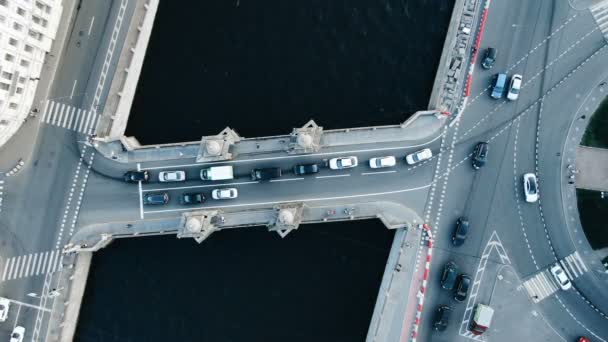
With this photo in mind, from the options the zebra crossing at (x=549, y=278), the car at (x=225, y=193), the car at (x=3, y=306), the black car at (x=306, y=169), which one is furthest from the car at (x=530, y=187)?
the car at (x=3, y=306)

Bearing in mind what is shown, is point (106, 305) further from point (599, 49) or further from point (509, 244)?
point (599, 49)

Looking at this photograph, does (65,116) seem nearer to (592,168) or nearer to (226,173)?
(226,173)

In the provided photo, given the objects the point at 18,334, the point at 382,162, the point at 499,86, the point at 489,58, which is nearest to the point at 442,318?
the point at 382,162

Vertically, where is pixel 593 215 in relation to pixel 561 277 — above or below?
above

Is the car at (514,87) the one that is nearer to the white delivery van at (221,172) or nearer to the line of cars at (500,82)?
the line of cars at (500,82)

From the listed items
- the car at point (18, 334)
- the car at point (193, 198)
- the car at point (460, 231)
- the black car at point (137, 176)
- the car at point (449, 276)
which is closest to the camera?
the car at point (460, 231)

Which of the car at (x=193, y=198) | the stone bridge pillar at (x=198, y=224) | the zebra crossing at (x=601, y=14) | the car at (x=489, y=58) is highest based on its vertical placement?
the zebra crossing at (x=601, y=14)
